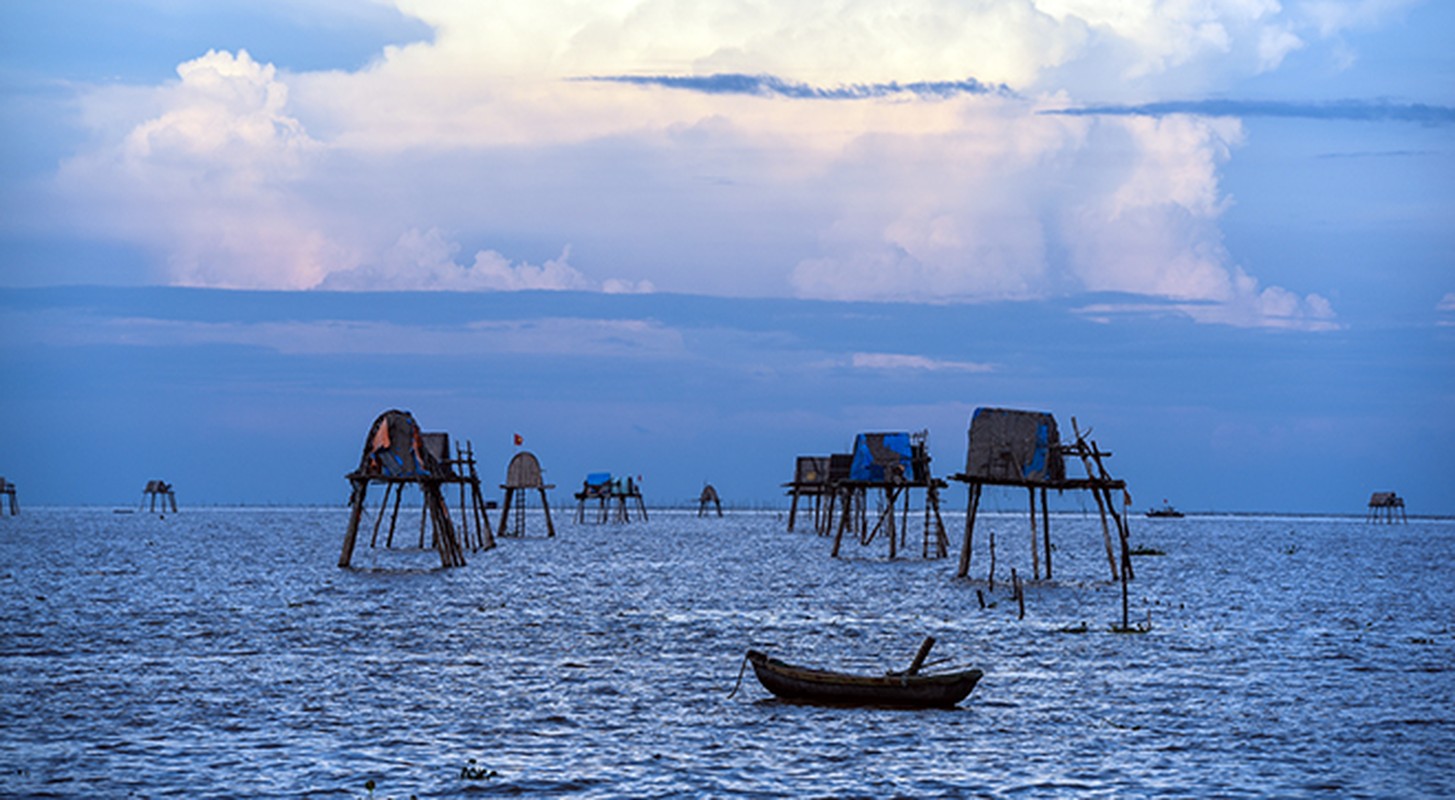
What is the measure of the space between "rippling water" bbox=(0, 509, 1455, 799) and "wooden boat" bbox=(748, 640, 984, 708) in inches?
10.4

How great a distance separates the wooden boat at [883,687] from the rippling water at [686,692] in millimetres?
264

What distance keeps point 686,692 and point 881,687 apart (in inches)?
153

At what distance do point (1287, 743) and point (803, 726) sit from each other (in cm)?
685

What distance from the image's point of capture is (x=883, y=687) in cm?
2392

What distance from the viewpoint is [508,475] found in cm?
9506

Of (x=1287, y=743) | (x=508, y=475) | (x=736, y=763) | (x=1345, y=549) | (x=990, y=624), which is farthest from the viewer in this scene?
(x=1345, y=549)

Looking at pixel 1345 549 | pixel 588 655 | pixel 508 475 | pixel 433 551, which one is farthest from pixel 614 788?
pixel 1345 549

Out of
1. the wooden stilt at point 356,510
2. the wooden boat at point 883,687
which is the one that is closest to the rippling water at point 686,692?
the wooden boat at point 883,687

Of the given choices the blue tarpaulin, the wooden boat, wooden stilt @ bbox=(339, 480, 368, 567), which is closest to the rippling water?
the wooden boat

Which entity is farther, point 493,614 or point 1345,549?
point 1345,549

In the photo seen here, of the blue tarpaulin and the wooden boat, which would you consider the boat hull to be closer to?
the wooden boat

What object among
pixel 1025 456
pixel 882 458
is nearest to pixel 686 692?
pixel 1025 456

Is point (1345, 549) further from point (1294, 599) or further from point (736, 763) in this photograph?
point (736, 763)

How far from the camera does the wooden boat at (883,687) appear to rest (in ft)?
78.4
